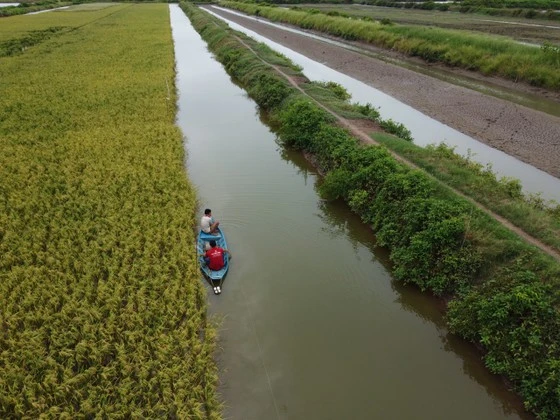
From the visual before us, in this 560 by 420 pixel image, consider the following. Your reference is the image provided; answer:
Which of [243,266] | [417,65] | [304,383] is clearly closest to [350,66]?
[417,65]

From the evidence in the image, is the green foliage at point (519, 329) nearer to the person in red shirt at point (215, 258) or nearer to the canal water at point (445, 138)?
the person in red shirt at point (215, 258)

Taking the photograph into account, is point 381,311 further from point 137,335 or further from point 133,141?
point 133,141

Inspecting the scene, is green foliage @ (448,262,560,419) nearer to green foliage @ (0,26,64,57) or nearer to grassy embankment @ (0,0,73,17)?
green foliage @ (0,26,64,57)

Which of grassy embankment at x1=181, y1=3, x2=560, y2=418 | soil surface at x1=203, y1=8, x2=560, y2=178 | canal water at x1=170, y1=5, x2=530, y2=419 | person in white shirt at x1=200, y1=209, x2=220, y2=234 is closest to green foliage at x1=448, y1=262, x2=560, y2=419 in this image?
grassy embankment at x1=181, y1=3, x2=560, y2=418

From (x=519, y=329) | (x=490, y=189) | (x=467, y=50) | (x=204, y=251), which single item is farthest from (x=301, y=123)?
(x=467, y=50)

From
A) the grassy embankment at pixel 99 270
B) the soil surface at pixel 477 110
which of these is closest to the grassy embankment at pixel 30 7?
the soil surface at pixel 477 110

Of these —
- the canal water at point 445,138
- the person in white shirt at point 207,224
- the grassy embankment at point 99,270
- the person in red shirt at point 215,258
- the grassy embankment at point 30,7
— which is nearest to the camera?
the grassy embankment at point 99,270
